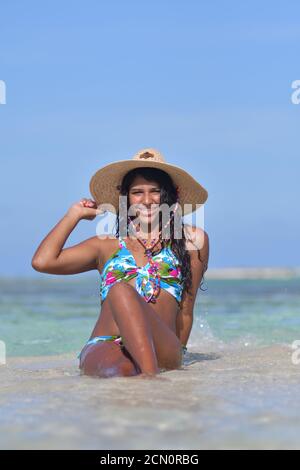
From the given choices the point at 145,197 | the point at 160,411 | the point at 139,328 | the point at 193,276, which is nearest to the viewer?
the point at 160,411

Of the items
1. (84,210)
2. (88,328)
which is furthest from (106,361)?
(88,328)

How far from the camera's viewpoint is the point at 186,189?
204 inches

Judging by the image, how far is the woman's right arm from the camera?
475cm

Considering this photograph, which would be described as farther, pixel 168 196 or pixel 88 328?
pixel 88 328

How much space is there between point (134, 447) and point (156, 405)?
2.01 ft

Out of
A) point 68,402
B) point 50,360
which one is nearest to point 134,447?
point 68,402

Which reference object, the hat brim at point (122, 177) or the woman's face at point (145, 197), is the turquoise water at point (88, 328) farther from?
the woman's face at point (145, 197)

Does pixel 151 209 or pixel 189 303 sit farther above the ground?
pixel 151 209

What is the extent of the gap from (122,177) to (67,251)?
2.17 feet

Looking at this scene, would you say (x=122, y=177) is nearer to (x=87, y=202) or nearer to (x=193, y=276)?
(x=87, y=202)

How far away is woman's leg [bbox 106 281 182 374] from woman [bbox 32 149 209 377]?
0.19 feet

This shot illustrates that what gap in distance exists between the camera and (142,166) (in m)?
4.95

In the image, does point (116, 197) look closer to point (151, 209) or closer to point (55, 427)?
point (151, 209)
